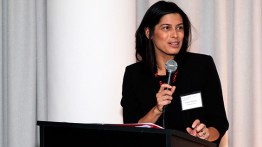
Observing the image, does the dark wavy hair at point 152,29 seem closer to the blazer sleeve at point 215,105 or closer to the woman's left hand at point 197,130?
the blazer sleeve at point 215,105

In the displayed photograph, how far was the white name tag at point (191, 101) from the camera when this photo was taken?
2.65 metres

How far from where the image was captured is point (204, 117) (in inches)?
112

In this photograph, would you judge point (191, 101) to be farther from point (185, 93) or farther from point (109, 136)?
point (109, 136)

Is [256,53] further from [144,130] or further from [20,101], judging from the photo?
[144,130]

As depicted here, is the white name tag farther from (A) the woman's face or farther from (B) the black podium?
(B) the black podium

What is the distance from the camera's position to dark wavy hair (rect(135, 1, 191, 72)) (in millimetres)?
2988

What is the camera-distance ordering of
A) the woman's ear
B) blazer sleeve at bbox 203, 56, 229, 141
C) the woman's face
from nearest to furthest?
blazer sleeve at bbox 203, 56, 229, 141 → the woman's face → the woman's ear

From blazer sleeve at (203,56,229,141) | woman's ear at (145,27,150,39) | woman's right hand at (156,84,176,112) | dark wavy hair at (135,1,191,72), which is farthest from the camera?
woman's ear at (145,27,150,39)

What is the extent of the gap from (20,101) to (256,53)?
5.88 ft

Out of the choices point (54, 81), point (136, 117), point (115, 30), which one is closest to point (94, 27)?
point (115, 30)

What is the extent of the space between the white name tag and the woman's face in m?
→ 0.32

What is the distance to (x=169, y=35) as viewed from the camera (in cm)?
290

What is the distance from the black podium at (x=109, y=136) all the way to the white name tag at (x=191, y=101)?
23.6 inches

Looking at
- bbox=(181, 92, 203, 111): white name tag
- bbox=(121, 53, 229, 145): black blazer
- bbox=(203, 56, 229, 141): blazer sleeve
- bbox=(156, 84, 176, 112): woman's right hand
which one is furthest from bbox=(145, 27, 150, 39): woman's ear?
bbox=(156, 84, 176, 112): woman's right hand
